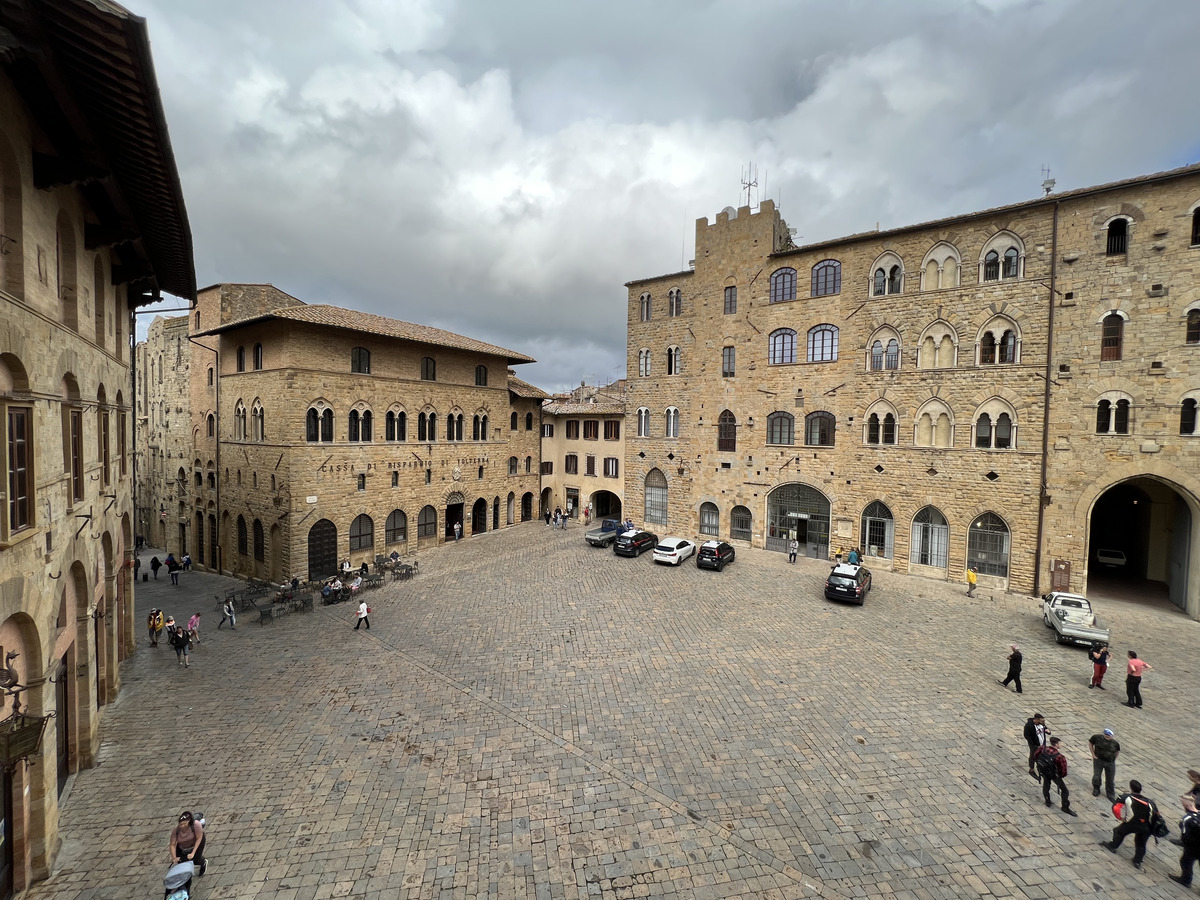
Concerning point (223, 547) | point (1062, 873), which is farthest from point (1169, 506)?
point (223, 547)

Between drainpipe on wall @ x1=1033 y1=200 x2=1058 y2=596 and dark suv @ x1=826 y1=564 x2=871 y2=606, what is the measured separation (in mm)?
7442

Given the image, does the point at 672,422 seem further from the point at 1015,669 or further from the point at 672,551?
the point at 1015,669

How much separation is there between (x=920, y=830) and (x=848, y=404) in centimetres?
1965

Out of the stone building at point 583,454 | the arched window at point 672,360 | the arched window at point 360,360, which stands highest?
the arched window at point 672,360

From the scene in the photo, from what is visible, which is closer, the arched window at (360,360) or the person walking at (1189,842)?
the person walking at (1189,842)

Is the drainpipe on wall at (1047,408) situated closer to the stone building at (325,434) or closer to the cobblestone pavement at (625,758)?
the cobblestone pavement at (625,758)

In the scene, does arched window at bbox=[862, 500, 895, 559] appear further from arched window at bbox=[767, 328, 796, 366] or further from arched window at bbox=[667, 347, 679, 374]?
arched window at bbox=[667, 347, 679, 374]

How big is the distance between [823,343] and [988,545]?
39.0 feet

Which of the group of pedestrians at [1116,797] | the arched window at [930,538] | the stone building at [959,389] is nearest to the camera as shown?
the group of pedestrians at [1116,797]

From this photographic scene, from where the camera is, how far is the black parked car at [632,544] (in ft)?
85.9

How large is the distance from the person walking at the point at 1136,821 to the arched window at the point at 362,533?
27.0m

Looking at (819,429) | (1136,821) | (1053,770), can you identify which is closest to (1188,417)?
(819,429)

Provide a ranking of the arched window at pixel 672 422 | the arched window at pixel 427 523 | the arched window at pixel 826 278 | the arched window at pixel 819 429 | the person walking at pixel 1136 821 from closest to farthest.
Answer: the person walking at pixel 1136 821
the arched window at pixel 826 278
the arched window at pixel 819 429
the arched window at pixel 427 523
the arched window at pixel 672 422

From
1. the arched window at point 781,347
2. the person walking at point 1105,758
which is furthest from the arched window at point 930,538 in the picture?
the person walking at point 1105,758
